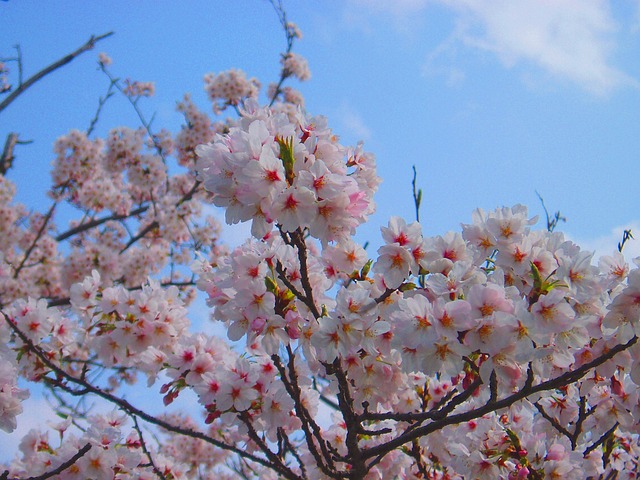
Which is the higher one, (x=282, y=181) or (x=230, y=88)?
(x=230, y=88)

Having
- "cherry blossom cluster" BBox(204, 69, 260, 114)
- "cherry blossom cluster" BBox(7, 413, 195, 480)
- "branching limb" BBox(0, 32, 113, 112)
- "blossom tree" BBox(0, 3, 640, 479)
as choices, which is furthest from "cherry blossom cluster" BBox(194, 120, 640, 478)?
"cherry blossom cluster" BBox(204, 69, 260, 114)

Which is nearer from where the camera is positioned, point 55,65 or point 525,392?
point 525,392

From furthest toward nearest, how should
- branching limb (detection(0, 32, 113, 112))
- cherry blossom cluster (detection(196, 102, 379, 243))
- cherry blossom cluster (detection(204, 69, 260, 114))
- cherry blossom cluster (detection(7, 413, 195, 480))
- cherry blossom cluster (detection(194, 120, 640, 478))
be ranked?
cherry blossom cluster (detection(204, 69, 260, 114)) < branching limb (detection(0, 32, 113, 112)) < cherry blossom cluster (detection(7, 413, 195, 480)) < cherry blossom cluster (detection(196, 102, 379, 243)) < cherry blossom cluster (detection(194, 120, 640, 478))

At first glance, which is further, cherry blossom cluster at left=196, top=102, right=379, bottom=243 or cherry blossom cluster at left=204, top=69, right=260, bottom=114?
cherry blossom cluster at left=204, top=69, right=260, bottom=114

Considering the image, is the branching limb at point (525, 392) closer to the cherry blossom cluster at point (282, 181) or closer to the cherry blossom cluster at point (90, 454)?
the cherry blossom cluster at point (282, 181)

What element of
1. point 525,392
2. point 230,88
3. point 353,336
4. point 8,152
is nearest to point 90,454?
point 353,336

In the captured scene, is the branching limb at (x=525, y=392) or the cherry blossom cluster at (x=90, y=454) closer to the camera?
the branching limb at (x=525, y=392)

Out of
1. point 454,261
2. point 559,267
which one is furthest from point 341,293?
point 559,267

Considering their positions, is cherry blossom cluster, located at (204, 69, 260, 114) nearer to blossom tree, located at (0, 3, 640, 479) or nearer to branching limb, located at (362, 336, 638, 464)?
blossom tree, located at (0, 3, 640, 479)

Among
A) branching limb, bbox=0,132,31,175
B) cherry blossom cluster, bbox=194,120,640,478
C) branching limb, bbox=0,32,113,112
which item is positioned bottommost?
cherry blossom cluster, bbox=194,120,640,478

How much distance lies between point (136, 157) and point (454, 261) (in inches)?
293

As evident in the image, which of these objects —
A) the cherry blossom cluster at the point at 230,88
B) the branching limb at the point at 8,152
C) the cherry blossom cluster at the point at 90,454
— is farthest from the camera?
the cherry blossom cluster at the point at 230,88

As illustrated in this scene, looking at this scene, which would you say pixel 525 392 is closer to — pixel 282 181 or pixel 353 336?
pixel 353 336

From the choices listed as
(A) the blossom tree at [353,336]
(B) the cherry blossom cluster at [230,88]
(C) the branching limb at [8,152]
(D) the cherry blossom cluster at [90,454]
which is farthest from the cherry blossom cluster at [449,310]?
(B) the cherry blossom cluster at [230,88]
